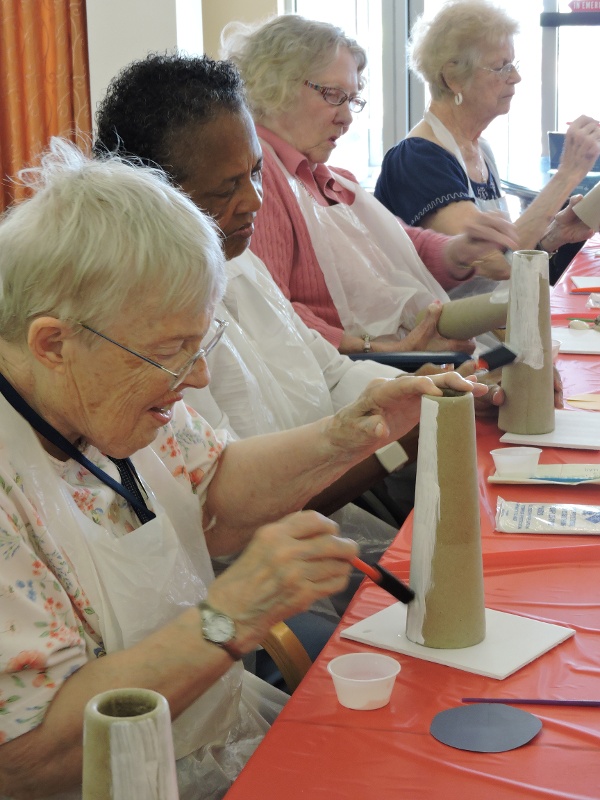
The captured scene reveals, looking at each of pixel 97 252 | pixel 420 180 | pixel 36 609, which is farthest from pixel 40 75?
pixel 36 609

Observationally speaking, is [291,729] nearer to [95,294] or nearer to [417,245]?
[95,294]

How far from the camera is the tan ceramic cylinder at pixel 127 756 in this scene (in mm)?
568

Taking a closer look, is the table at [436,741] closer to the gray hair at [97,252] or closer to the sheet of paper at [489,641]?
the sheet of paper at [489,641]

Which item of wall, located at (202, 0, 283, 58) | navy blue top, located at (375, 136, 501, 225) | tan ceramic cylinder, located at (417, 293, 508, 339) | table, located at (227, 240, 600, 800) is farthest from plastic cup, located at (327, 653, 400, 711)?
wall, located at (202, 0, 283, 58)

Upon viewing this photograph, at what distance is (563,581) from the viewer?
47.4 inches

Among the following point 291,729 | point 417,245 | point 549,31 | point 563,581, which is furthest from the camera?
point 549,31

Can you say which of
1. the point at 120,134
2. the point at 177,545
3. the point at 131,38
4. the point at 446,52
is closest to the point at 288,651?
the point at 177,545

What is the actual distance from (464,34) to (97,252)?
2721 mm

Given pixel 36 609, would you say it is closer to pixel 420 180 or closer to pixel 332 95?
pixel 332 95

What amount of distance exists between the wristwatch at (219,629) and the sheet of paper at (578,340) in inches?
61.4

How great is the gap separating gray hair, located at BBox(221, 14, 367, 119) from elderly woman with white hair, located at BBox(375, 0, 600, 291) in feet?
2.56

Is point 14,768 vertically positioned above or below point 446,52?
below

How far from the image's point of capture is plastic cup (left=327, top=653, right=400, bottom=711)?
36.6 inches

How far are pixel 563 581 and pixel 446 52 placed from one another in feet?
8.66
